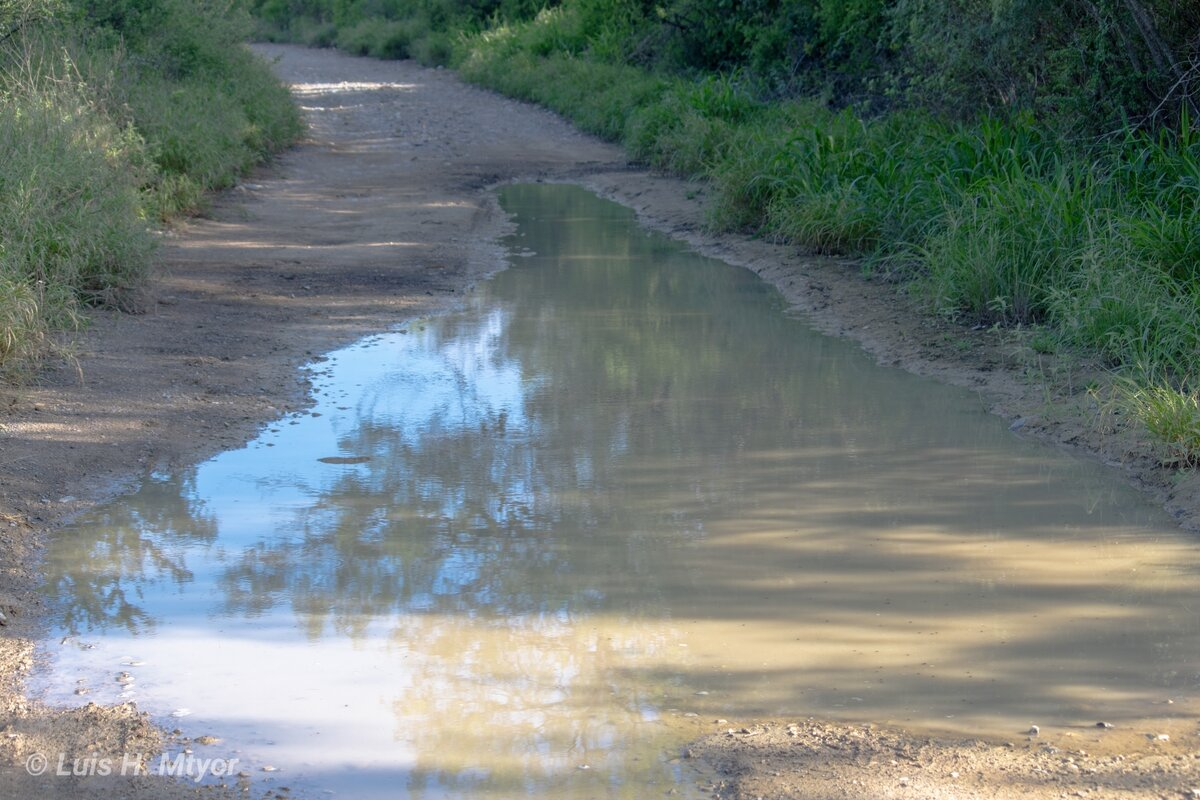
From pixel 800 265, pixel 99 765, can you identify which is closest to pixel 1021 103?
pixel 800 265

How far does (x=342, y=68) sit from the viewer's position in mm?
32656

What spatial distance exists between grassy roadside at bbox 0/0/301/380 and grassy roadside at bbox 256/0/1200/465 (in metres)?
4.84

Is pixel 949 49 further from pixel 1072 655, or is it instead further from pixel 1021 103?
pixel 1072 655

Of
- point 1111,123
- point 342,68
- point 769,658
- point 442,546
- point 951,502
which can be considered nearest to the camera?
point 769,658

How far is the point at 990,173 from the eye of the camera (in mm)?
8961

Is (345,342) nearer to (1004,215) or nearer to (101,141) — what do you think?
(101,141)

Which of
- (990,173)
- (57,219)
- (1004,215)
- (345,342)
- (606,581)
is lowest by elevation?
(606,581)

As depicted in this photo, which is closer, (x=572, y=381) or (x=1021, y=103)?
(x=572, y=381)

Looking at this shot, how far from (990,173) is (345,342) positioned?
4668mm

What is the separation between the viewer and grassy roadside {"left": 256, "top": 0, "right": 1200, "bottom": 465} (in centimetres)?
668

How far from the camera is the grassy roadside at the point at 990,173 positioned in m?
6.68

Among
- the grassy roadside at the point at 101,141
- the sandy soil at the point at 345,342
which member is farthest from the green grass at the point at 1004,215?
the grassy roadside at the point at 101,141

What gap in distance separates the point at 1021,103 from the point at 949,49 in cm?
80

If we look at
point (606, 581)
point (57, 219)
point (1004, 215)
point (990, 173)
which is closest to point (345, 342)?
point (57, 219)
